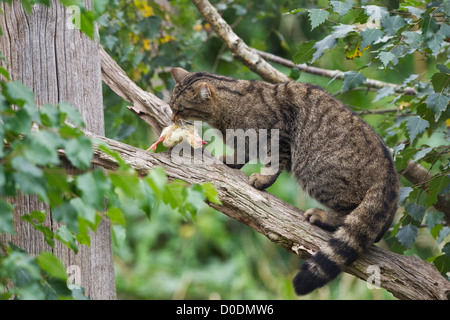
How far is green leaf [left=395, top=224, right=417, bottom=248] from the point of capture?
8.97 feet

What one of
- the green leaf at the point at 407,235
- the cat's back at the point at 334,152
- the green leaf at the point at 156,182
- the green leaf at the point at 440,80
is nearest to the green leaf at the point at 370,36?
the green leaf at the point at 440,80

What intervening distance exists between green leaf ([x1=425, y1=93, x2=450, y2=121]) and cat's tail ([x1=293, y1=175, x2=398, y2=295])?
49 centimetres

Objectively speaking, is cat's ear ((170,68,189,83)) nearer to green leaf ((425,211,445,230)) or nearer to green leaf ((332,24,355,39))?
green leaf ((332,24,355,39))

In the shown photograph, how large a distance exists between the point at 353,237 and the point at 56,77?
1784 mm

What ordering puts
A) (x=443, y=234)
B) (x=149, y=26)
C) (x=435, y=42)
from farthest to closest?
(x=149, y=26) → (x=443, y=234) → (x=435, y=42)

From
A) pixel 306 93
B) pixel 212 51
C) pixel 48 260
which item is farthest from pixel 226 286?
pixel 48 260

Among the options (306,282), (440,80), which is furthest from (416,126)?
(306,282)

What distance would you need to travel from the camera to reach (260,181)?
2.91 m

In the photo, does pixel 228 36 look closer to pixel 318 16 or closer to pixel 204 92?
pixel 204 92

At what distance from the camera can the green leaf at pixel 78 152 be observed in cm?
124

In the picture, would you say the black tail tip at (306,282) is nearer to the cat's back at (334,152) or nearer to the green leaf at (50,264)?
the cat's back at (334,152)

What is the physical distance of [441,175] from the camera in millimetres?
2543

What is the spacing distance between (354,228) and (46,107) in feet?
6.03

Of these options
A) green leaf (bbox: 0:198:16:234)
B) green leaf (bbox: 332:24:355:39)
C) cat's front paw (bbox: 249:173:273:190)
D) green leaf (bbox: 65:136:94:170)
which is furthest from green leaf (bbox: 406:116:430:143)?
green leaf (bbox: 0:198:16:234)
